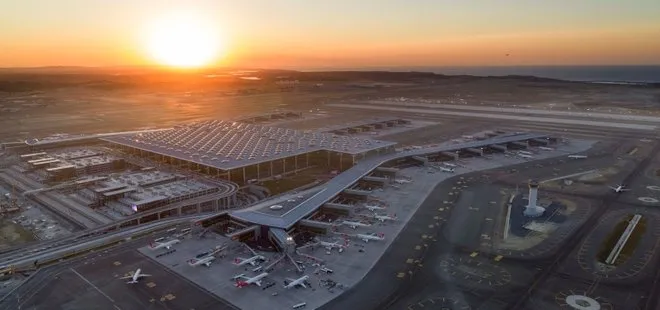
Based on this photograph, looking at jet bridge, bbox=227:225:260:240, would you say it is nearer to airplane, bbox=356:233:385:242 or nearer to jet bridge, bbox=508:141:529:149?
airplane, bbox=356:233:385:242

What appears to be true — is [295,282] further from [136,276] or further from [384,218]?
[384,218]

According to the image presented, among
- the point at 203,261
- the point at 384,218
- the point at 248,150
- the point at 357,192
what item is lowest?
the point at 203,261

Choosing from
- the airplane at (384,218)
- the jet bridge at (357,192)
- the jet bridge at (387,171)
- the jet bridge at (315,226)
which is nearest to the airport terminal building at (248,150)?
the jet bridge at (387,171)

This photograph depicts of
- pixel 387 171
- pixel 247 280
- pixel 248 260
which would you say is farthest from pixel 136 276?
pixel 387 171

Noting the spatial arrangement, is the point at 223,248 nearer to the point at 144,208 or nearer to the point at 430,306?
the point at 144,208

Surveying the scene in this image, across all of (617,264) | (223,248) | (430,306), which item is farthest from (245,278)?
(617,264)

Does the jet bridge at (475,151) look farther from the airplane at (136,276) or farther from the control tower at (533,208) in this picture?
the airplane at (136,276)
